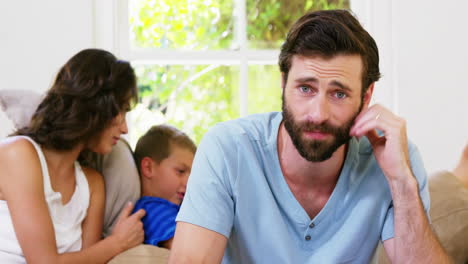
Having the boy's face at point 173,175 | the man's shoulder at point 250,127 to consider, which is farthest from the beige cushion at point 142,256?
the man's shoulder at point 250,127

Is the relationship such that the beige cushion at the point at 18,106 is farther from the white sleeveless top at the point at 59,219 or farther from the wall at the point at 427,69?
the wall at the point at 427,69

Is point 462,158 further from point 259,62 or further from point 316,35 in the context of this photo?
point 316,35

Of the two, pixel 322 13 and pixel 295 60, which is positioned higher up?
pixel 322 13

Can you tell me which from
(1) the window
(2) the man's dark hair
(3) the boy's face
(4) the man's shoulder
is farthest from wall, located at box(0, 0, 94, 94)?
(2) the man's dark hair

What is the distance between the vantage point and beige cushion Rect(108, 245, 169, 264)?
1.83m

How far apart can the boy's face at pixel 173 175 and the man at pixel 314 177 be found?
1.89 ft

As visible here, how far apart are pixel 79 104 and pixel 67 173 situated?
0.24 meters

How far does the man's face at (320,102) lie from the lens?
4.75 ft

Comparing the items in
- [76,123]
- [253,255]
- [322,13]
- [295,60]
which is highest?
[322,13]

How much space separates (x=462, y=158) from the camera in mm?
2502

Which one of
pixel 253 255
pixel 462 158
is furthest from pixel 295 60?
pixel 462 158

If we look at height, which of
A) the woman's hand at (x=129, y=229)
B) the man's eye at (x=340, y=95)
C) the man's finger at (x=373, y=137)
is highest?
the man's eye at (x=340, y=95)

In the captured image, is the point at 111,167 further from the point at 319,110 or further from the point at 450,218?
the point at 450,218

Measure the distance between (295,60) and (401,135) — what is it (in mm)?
339
